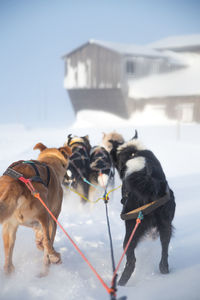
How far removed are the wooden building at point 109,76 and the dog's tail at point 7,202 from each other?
72.2 ft

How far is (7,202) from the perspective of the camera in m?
2.63

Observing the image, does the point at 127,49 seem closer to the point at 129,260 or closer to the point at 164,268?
the point at 164,268

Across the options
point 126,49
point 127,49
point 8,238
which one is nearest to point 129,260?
point 8,238

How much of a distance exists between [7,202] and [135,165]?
143 cm

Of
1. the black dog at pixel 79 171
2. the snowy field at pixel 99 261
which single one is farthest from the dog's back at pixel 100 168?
the snowy field at pixel 99 261

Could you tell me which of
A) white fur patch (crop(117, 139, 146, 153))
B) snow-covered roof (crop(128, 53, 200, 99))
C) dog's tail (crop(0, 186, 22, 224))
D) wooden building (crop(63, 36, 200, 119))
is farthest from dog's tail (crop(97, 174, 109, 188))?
snow-covered roof (crop(128, 53, 200, 99))

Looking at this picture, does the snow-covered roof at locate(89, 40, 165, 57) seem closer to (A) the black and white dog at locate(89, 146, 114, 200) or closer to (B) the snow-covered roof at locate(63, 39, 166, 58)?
(B) the snow-covered roof at locate(63, 39, 166, 58)

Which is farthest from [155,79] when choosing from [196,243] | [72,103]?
[196,243]

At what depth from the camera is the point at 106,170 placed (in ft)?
19.7

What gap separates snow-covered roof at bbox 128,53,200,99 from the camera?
2438cm

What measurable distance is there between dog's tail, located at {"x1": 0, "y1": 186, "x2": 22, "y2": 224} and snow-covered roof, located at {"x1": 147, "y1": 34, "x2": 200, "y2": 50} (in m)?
31.0

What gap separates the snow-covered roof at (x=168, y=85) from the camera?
2438cm

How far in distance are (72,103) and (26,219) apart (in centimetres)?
2492

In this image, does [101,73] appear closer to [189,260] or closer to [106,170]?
[106,170]
